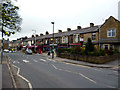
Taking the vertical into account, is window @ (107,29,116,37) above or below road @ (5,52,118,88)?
above

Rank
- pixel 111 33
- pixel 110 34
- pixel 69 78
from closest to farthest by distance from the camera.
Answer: pixel 69 78, pixel 111 33, pixel 110 34

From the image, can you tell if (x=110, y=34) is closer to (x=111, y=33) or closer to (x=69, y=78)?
(x=111, y=33)

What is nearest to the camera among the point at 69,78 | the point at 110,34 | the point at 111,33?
the point at 69,78

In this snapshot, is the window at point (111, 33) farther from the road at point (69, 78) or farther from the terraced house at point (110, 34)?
the road at point (69, 78)

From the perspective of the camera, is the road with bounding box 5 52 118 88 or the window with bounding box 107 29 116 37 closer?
the road with bounding box 5 52 118 88

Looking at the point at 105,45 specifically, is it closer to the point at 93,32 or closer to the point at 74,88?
the point at 93,32

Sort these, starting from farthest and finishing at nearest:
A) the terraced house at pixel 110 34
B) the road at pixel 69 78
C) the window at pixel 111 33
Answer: the window at pixel 111 33
the terraced house at pixel 110 34
the road at pixel 69 78

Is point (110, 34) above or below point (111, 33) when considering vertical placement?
below

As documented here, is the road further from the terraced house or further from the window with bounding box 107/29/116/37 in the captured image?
the window with bounding box 107/29/116/37

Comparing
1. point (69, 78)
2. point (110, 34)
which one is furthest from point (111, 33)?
point (69, 78)

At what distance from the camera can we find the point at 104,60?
21109mm

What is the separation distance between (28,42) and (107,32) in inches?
1944

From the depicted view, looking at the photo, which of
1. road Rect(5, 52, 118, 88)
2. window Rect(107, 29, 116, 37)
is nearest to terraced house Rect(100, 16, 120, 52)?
window Rect(107, 29, 116, 37)

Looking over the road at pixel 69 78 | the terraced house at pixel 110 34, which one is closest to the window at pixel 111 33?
the terraced house at pixel 110 34
